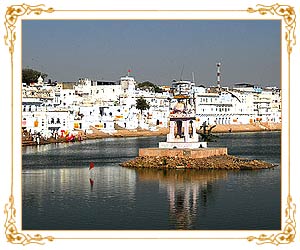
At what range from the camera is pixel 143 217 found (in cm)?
462

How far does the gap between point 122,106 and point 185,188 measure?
11464mm

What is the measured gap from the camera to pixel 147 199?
5383 millimetres

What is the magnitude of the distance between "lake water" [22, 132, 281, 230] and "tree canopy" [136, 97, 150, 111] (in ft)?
32.2

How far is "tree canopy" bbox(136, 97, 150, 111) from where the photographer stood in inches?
704

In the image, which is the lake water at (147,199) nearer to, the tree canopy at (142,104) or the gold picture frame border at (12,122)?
the gold picture frame border at (12,122)

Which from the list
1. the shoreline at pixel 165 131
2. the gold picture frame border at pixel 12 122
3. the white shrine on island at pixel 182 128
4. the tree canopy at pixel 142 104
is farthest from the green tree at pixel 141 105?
the gold picture frame border at pixel 12 122

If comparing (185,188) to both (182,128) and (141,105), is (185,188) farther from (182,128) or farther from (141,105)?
(141,105)

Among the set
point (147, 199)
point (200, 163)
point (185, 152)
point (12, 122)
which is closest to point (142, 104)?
point (185, 152)

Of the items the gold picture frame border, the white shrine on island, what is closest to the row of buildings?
the white shrine on island

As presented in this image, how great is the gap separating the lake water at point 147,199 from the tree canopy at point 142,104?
32.2 ft

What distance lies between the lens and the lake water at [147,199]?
4484 millimetres

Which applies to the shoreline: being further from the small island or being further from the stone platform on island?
the small island
